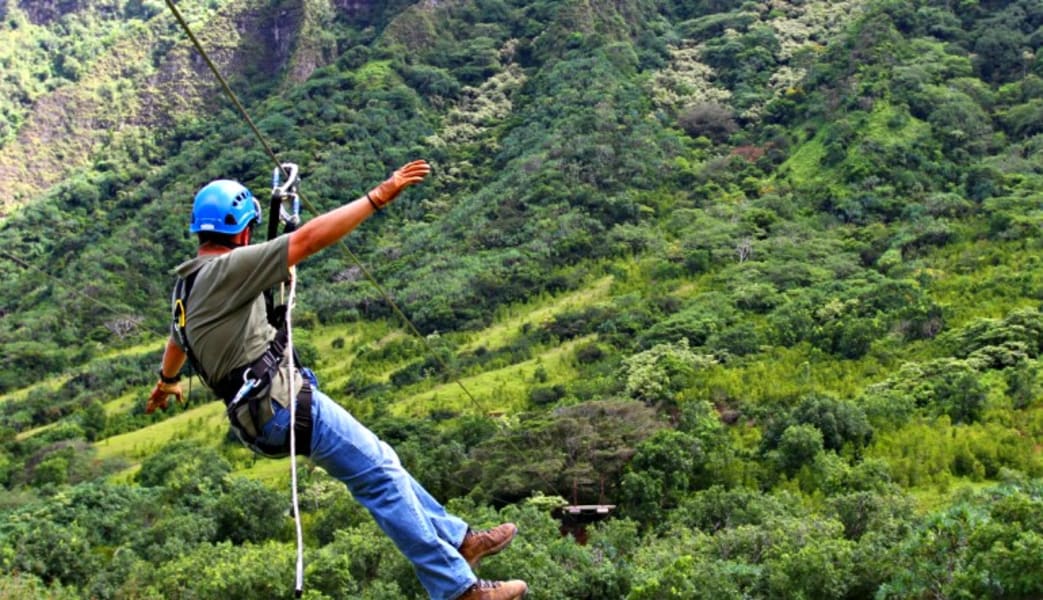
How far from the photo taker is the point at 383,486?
4352 mm

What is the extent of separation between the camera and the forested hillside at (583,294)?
1792cm

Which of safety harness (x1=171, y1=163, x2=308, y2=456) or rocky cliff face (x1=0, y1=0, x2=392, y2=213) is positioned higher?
safety harness (x1=171, y1=163, x2=308, y2=456)

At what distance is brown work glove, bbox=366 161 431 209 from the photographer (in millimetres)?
3949

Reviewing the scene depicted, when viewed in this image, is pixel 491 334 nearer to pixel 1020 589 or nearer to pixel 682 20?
pixel 1020 589

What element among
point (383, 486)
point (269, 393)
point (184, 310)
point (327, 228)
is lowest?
point (383, 486)

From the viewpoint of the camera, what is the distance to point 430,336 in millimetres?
43500

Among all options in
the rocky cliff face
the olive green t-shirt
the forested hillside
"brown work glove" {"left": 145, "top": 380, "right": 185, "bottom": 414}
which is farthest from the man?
the rocky cliff face

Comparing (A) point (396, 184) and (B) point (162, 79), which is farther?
(B) point (162, 79)

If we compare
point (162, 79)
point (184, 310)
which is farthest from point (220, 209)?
point (162, 79)

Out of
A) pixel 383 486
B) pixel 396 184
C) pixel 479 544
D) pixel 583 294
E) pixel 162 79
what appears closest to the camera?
pixel 396 184

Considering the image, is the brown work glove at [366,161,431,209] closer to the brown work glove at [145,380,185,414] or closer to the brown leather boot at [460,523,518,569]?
the brown leather boot at [460,523,518,569]

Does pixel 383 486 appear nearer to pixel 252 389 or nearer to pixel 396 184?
pixel 252 389

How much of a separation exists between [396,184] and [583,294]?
134 ft

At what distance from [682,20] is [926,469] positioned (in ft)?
219
